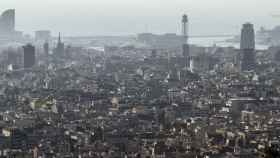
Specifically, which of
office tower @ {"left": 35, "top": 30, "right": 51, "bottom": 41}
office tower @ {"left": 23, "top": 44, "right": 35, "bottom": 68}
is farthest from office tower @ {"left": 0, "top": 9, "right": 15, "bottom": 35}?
office tower @ {"left": 23, "top": 44, "right": 35, "bottom": 68}

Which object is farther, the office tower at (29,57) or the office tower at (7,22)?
the office tower at (7,22)

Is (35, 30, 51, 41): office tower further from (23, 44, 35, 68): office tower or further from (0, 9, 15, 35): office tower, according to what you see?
(23, 44, 35, 68): office tower

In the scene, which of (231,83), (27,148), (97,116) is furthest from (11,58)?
(27,148)

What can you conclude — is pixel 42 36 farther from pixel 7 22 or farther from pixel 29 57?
pixel 29 57

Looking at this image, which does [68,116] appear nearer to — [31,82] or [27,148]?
[27,148]

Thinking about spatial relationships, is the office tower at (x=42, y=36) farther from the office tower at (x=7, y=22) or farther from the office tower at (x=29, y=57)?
the office tower at (x=29, y=57)

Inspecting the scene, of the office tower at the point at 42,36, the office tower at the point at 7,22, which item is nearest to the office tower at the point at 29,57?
the office tower at the point at 42,36

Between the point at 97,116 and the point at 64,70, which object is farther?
the point at 64,70

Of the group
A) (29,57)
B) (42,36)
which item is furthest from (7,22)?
(29,57)
